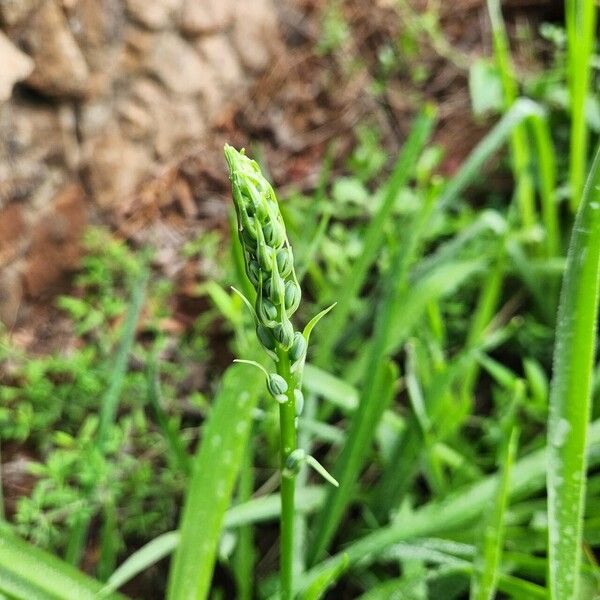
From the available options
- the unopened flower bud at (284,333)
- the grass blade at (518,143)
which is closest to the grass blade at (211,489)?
the unopened flower bud at (284,333)

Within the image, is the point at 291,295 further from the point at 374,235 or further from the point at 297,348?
the point at 374,235

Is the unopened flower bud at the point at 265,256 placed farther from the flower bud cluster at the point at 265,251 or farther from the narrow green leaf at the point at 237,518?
the narrow green leaf at the point at 237,518

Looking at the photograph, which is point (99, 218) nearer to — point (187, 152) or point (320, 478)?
point (187, 152)

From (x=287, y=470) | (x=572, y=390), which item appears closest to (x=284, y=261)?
(x=287, y=470)

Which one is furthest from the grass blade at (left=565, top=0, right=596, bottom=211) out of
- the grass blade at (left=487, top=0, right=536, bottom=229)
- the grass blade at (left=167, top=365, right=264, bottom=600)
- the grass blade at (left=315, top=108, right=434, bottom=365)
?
the grass blade at (left=167, top=365, right=264, bottom=600)

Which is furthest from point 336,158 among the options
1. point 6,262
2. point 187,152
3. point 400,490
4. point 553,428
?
point 553,428

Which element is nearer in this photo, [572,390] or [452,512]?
[572,390]
